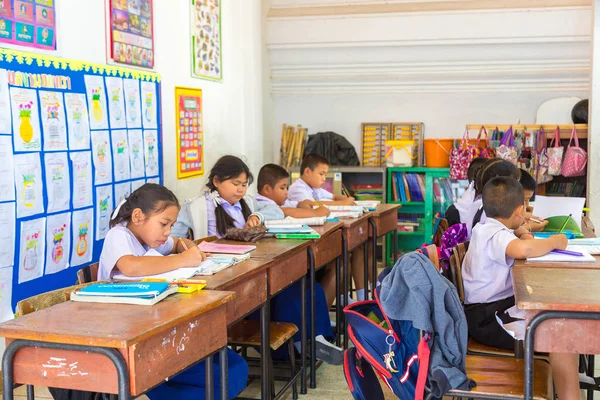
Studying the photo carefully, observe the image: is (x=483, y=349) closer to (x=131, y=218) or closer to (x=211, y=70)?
(x=131, y=218)

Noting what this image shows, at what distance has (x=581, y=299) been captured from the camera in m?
2.32

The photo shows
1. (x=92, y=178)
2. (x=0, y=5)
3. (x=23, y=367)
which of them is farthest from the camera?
(x=92, y=178)

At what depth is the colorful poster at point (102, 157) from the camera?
4.23 meters

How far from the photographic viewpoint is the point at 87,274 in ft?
9.39

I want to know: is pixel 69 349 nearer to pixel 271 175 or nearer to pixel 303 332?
pixel 303 332

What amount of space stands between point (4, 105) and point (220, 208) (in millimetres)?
1262

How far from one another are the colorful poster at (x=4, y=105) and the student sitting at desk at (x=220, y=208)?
1.00 m

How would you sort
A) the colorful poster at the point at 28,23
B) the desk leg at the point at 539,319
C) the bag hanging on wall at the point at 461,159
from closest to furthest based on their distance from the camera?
the desk leg at the point at 539,319 < the colorful poster at the point at 28,23 < the bag hanging on wall at the point at 461,159

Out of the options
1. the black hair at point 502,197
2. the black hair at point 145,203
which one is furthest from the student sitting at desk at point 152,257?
the black hair at point 502,197

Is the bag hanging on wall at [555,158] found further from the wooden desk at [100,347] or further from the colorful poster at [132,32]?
the wooden desk at [100,347]

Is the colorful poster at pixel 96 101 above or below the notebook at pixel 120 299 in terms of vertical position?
above

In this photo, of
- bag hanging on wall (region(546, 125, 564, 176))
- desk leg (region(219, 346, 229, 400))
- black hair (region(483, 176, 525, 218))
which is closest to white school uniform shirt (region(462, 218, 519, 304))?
black hair (region(483, 176, 525, 218))

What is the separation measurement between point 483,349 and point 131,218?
59.5 inches

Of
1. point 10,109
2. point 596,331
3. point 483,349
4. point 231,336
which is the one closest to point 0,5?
point 10,109
